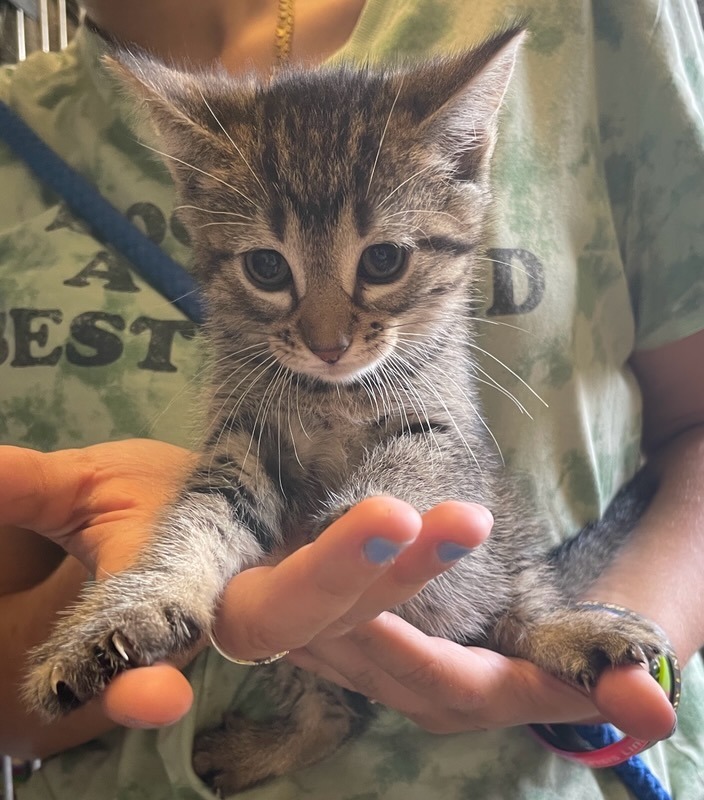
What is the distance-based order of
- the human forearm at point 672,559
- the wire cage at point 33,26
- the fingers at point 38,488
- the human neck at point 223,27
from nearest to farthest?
the fingers at point 38,488 → the human forearm at point 672,559 → the human neck at point 223,27 → the wire cage at point 33,26

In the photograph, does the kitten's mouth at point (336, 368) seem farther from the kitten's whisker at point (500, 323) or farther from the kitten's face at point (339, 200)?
the kitten's whisker at point (500, 323)

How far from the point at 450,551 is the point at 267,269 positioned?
1.40ft

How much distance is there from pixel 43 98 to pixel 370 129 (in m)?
0.62

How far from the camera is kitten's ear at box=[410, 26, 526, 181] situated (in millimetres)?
682

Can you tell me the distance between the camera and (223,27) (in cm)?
109

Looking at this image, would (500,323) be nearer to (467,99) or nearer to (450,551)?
(467,99)

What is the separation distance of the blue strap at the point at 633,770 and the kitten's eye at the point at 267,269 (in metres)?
0.60

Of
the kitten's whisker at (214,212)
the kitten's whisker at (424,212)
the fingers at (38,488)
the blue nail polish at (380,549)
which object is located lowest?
the fingers at (38,488)

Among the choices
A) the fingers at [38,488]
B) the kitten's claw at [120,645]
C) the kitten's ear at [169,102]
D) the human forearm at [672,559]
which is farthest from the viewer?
the human forearm at [672,559]

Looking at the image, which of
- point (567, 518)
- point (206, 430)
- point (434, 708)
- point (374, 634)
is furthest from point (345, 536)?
point (567, 518)

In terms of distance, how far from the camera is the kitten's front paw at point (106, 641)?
48cm

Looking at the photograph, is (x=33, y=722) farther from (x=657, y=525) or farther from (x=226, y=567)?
→ (x=657, y=525)

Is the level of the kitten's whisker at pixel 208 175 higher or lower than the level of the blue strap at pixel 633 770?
higher

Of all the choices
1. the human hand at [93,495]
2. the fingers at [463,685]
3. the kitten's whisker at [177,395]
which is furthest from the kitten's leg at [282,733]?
the kitten's whisker at [177,395]
